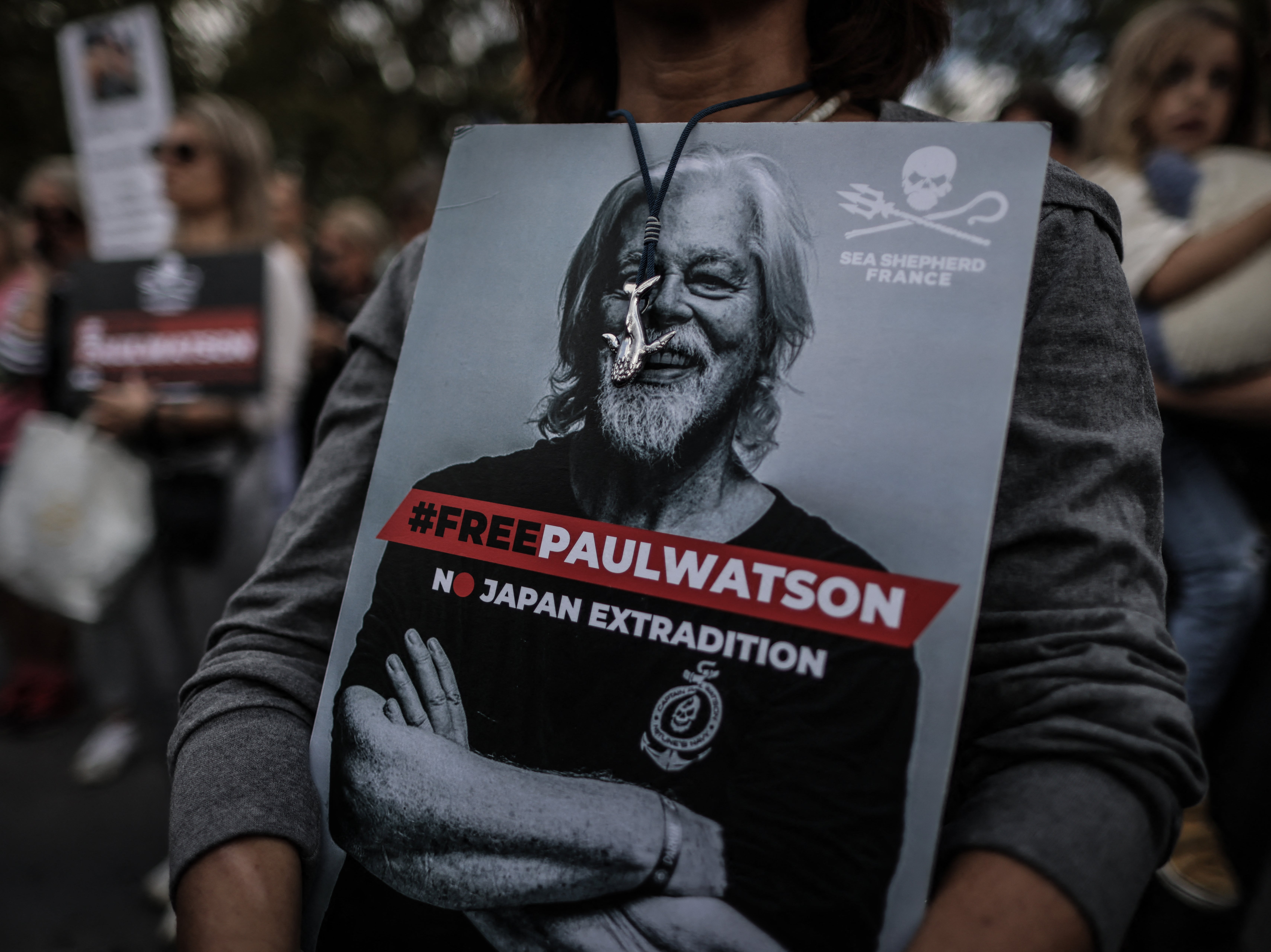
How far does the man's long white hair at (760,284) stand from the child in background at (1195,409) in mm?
1306

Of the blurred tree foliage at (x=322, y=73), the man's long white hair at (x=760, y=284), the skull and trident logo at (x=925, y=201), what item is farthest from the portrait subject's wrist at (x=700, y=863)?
the blurred tree foliage at (x=322, y=73)

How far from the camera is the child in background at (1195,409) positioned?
1816mm

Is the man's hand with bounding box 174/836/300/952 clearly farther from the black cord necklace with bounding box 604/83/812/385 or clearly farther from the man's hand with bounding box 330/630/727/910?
the black cord necklace with bounding box 604/83/812/385

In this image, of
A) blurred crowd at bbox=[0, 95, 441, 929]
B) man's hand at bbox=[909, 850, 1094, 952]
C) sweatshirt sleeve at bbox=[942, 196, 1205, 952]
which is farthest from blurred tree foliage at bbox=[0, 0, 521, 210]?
man's hand at bbox=[909, 850, 1094, 952]

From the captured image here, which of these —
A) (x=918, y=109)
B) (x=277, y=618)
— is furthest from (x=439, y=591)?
(x=918, y=109)

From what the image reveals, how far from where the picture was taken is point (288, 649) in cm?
86

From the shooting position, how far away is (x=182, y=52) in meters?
10.4

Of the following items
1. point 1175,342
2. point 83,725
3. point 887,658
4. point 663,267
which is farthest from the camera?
point 83,725

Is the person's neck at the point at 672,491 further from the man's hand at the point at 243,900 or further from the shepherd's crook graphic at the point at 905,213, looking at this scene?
the man's hand at the point at 243,900

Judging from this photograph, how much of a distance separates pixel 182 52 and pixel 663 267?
1208cm

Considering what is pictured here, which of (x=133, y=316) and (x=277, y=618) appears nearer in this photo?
(x=277, y=618)

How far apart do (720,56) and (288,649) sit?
76 centimetres

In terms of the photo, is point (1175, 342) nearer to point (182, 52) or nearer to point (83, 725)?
point (83, 725)

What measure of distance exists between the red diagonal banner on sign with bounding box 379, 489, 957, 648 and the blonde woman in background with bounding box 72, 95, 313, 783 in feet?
5.79
